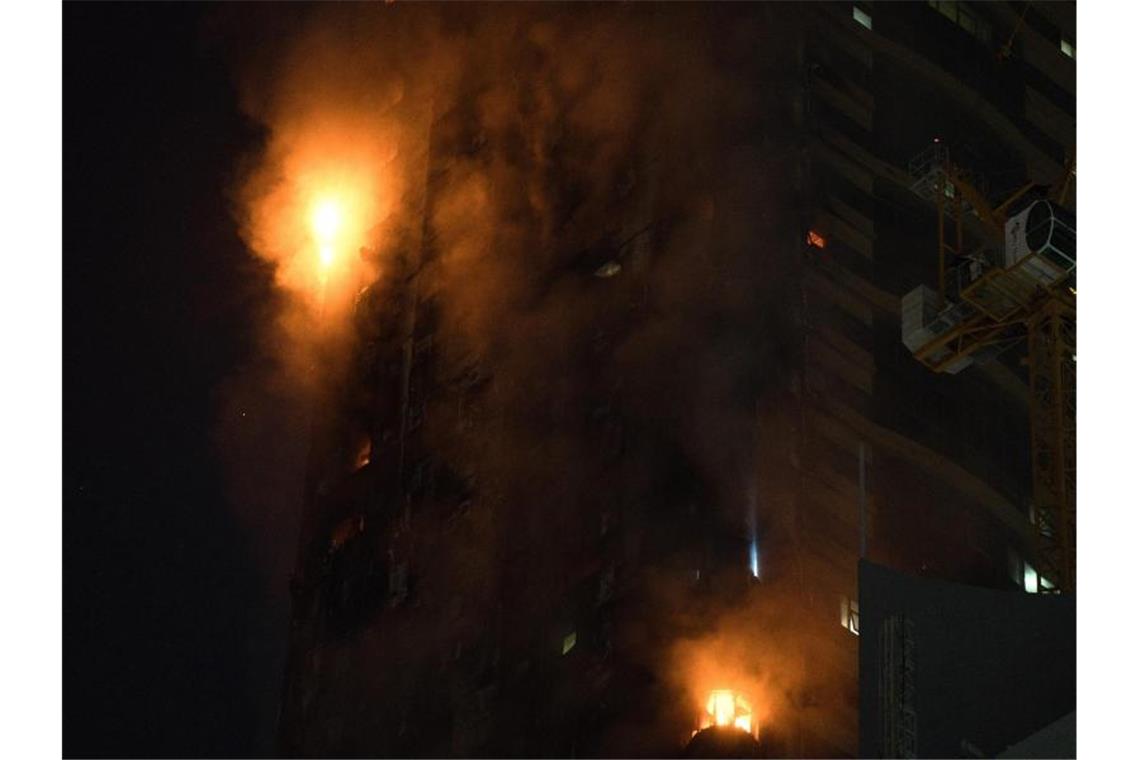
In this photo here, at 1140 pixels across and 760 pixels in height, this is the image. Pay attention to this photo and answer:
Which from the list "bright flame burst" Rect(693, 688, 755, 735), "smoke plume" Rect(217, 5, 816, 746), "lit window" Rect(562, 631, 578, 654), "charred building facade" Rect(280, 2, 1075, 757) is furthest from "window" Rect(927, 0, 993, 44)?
"bright flame burst" Rect(693, 688, 755, 735)

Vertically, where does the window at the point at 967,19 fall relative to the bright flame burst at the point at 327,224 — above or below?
above

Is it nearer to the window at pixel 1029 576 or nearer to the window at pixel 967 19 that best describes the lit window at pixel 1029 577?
the window at pixel 1029 576

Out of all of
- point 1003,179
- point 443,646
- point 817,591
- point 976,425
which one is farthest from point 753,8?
point 443,646

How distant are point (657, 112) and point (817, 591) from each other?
9.98 metres

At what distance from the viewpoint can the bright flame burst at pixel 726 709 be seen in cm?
2888

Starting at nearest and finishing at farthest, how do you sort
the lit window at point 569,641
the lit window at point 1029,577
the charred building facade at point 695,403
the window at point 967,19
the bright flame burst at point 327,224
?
1. the charred building facade at point 695,403
2. the lit window at point 569,641
3. the lit window at point 1029,577
4. the window at point 967,19
5. the bright flame burst at point 327,224

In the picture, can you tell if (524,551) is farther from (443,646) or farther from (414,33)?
(414,33)

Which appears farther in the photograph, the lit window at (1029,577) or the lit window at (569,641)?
the lit window at (1029,577)

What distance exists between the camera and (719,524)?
30594 millimetres

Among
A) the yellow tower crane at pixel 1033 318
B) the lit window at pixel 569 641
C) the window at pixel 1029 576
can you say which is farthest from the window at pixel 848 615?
the window at pixel 1029 576

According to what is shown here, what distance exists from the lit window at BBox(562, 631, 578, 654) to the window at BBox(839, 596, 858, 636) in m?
4.66

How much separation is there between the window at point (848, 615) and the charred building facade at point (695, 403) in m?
0.04

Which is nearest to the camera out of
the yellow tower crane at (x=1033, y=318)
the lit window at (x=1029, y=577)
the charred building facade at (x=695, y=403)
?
the yellow tower crane at (x=1033, y=318)

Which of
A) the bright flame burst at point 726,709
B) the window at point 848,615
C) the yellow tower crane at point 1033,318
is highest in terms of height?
the yellow tower crane at point 1033,318
